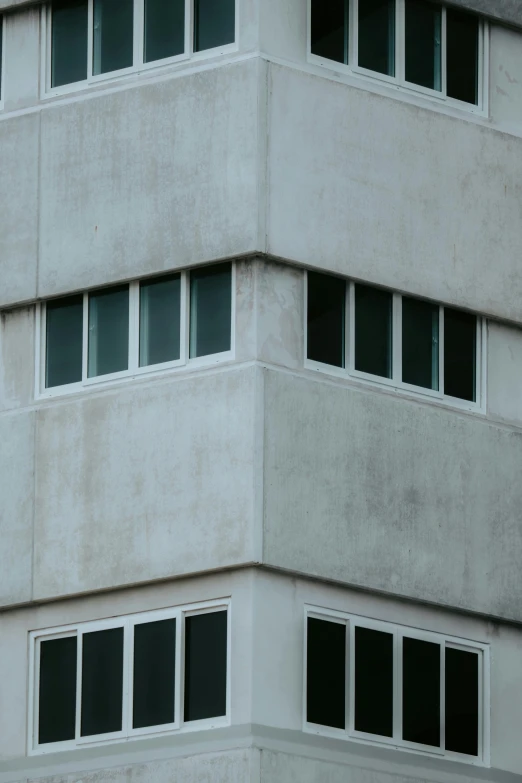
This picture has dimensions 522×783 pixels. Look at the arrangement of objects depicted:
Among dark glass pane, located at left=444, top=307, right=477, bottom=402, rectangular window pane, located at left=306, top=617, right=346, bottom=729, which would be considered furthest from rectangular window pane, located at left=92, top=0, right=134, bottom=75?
rectangular window pane, located at left=306, top=617, right=346, bottom=729

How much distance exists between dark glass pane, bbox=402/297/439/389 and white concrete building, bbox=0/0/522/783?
0.04m

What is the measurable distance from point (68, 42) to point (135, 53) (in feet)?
3.69

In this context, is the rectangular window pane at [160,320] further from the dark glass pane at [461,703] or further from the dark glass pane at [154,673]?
the dark glass pane at [461,703]

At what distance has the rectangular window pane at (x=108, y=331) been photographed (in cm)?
2947

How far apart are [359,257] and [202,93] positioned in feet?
8.85

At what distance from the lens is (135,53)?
3023cm

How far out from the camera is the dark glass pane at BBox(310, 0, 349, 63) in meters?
29.9

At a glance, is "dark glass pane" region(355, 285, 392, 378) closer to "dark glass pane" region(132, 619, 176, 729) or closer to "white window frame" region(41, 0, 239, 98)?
"white window frame" region(41, 0, 239, 98)

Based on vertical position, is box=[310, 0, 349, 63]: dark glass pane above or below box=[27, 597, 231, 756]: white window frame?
above

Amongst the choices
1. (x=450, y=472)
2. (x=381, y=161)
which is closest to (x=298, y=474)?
(x=450, y=472)

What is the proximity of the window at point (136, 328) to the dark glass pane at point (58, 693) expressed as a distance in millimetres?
3214

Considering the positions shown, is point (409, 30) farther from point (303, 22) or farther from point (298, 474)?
point (298, 474)

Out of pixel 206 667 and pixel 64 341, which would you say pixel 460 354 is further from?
pixel 206 667

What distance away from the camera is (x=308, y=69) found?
1164 inches
